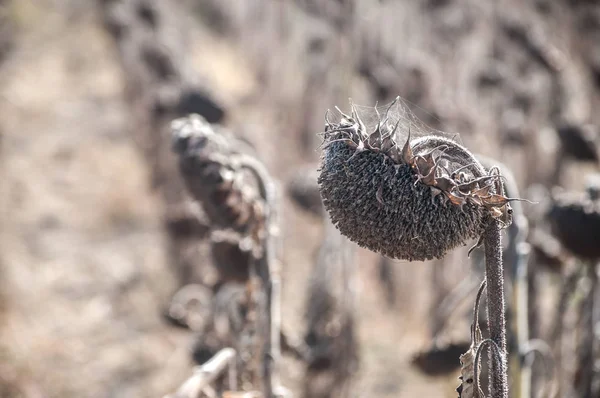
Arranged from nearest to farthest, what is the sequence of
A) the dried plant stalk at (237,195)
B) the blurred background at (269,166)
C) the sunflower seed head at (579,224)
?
the dried plant stalk at (237,195), the sunflower seed head at (579,224), the blurred background at (269,166)

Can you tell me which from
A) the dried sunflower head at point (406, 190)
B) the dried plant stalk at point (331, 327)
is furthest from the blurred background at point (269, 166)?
the dried sunflower head at point (406, 190)

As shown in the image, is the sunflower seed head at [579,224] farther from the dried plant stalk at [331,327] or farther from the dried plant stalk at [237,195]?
the dried plant stalk at [331,327]

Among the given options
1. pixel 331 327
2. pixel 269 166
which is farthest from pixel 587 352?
pixel 269 166

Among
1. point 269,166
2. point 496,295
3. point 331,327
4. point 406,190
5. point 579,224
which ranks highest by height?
point 269,166

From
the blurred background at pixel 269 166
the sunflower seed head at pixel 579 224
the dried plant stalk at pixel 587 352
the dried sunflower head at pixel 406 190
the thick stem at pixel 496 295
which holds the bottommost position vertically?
the thick stem at pixel 496 295

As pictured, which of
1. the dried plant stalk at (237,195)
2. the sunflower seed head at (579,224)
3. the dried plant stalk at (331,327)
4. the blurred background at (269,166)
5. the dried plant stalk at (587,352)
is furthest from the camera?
the blurred background at (269,166)

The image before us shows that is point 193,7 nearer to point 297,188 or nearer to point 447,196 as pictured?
point 297,188

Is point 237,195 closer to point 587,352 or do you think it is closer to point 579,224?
point 579,224
